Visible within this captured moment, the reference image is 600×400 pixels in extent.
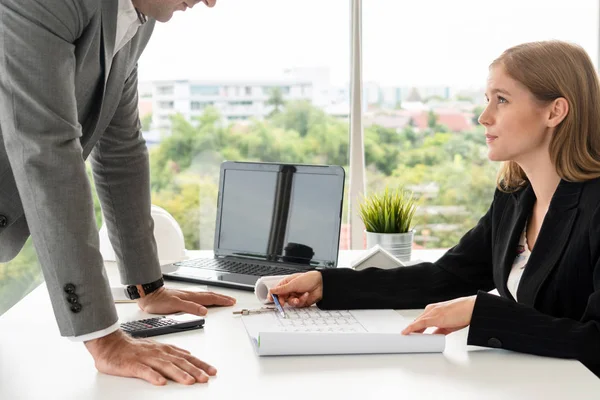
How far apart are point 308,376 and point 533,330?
1.38 feet

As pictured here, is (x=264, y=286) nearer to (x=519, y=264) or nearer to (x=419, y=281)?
(x=419, y=281)

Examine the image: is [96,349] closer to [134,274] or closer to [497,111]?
[134,274]

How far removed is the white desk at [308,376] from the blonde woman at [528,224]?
0.46 feet

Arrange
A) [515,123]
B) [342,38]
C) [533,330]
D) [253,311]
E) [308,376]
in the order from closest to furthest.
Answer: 1. [308,376]
2. [533,330]
3. [253,311]
4. [515,123]
5. [342,38]

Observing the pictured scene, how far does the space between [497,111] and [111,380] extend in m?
1.04

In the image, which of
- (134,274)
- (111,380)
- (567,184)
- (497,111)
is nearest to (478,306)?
(567,184)

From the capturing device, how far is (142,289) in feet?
5.65

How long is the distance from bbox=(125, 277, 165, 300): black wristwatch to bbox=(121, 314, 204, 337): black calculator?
176mm

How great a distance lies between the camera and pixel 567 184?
1640 millimetres

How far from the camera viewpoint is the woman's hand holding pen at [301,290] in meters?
1.65

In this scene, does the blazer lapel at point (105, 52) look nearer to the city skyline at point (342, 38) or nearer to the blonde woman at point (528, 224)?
the blonde woman at point (528, 224)

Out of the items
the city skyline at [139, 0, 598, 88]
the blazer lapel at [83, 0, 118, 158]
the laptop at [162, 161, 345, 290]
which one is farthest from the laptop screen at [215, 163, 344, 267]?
the city skyline at [139, 0, 598, 88]

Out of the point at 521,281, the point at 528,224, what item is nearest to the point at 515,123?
the point at 528,224

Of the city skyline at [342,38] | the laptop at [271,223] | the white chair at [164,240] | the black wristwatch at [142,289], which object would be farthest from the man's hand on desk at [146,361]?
the city skyline at [342,38]
